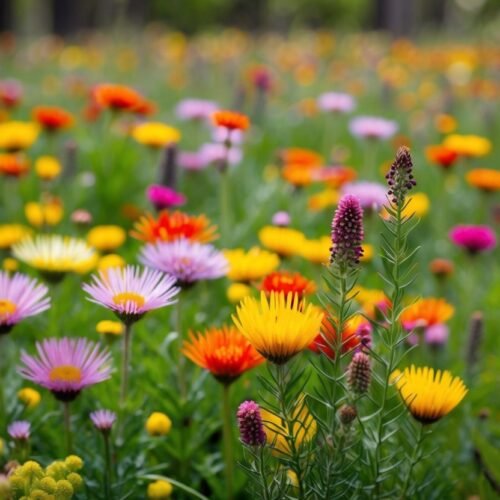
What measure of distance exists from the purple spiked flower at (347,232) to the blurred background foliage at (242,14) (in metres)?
10.8

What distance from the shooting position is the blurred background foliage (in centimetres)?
1329

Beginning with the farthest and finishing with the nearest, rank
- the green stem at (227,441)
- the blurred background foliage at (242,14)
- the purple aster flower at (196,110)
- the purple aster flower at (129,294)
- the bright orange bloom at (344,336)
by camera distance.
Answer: the blurred background foliage at (242,14), the purple aster flower at (196,110), the green stem at (227,441), the purple aster flower at (129,294), the bright orange bloom at (344,336)

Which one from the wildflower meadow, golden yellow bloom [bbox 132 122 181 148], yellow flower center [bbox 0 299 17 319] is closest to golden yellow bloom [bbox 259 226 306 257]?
the wildflower meadow

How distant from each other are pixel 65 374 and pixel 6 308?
0.15 meters

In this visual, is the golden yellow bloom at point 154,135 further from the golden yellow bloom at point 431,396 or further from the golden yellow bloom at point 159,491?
the golden yellow bloom at point 431,396

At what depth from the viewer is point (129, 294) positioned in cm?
120

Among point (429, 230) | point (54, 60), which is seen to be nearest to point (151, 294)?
point (429, 230)

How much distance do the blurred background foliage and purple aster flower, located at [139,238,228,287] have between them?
34.3 feet

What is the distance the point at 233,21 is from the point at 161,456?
27085 millimetres

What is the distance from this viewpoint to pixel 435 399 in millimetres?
1074

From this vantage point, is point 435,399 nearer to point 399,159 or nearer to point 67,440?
point 399,159

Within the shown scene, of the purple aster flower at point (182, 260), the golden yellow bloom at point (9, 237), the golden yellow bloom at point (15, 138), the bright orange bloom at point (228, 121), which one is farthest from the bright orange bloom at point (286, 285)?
the golden yellow bloom at point (15, 138)

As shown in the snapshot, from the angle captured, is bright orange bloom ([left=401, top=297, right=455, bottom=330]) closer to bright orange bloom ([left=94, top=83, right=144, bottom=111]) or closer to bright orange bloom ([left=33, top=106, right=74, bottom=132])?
bright orange bloom ([left=94, top=83, right=144, bottom=111])

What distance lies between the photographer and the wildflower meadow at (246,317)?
40.9 inches
